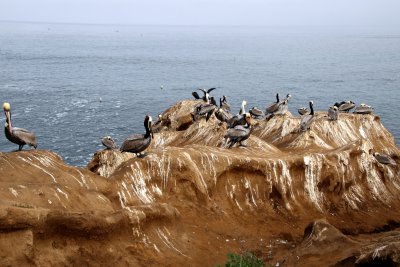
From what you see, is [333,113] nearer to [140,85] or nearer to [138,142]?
[138,142]

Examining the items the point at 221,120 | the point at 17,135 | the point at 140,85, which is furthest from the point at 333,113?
the point at 140,85

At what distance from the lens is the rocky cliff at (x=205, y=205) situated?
15.7 metres

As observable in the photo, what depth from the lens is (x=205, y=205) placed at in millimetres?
23906

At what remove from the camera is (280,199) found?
2664cm

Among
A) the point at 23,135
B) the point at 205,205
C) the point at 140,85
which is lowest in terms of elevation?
the point at 140,85

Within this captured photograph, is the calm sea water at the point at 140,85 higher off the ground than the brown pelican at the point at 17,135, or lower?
lower

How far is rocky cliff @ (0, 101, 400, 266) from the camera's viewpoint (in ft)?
51.5

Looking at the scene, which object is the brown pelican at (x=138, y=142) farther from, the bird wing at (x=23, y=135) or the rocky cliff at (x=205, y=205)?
the bird wing at (x=23, y=135)

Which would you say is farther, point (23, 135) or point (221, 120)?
point (221, 120)

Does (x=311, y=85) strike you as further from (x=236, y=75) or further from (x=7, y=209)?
(x=7, y=209)

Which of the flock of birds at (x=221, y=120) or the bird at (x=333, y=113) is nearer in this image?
the flock of birds at (x=221, y=120)

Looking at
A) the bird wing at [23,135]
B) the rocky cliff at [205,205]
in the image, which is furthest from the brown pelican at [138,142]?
the bird wing at [23,135]

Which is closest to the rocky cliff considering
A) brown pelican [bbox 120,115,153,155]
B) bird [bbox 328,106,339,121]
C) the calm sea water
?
brown pelican [bbox 120,115,153,155]

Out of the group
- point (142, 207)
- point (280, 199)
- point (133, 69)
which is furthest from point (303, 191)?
point (133, 69)
